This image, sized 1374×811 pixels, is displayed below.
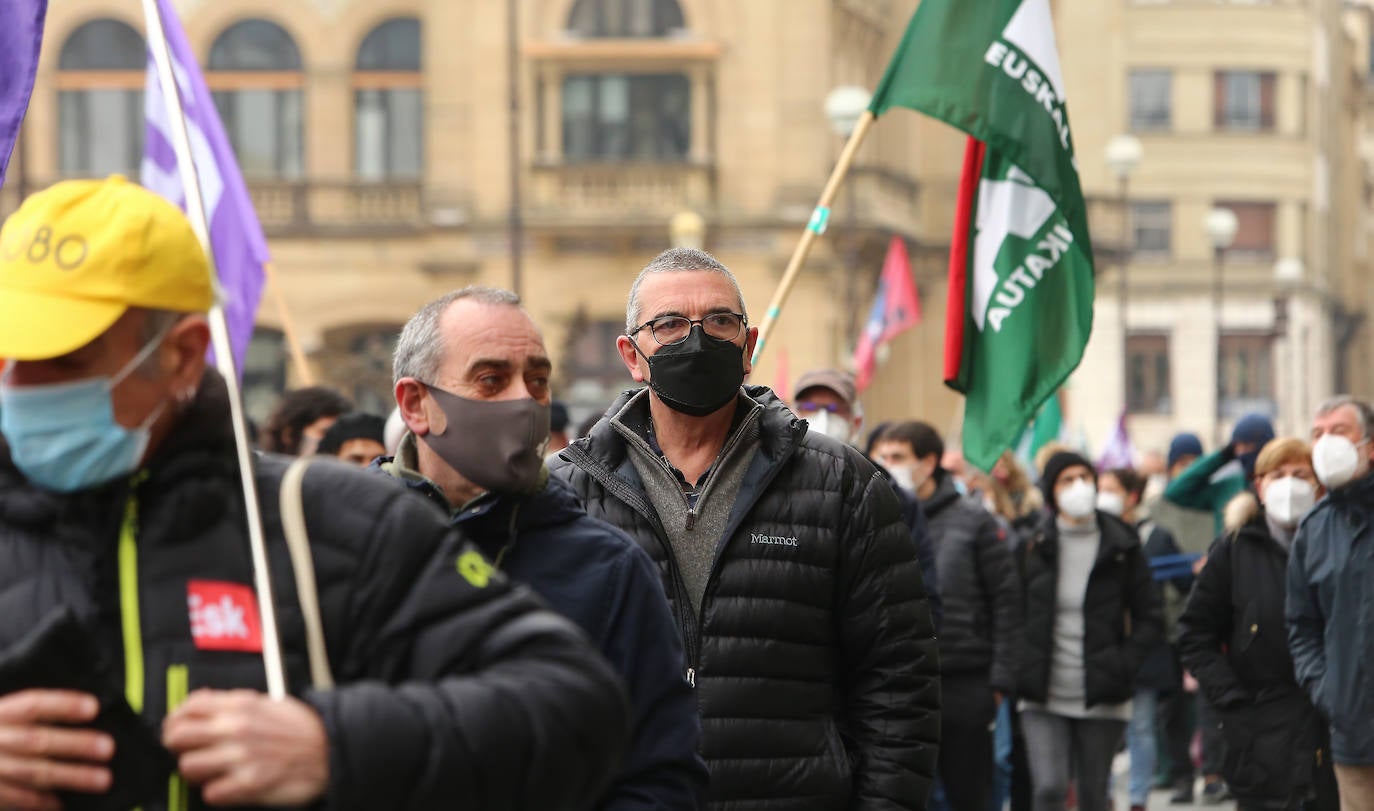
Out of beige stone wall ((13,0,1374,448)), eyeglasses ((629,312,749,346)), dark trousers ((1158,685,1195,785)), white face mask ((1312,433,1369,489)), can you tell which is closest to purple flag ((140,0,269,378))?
eyeglasses ((629,312,749,346))

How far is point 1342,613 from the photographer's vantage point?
8.54 meters

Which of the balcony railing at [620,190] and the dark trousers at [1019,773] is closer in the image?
the dark trousers at [1019,773]

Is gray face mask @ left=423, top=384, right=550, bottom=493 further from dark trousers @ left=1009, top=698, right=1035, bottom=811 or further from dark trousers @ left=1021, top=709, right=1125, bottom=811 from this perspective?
dark trousers @ left=1009, top=698, right=1035, bottom=811

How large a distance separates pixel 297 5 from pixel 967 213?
1298 inches

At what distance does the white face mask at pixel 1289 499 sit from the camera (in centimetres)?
984

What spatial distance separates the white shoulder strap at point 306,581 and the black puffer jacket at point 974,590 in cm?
820

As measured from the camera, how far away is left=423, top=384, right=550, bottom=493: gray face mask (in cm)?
383

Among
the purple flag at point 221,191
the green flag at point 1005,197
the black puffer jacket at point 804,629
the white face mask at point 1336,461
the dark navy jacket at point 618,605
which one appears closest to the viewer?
the dark navy jacket at point 618,605

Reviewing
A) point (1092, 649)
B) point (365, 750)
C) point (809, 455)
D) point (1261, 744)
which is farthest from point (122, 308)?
point (1092, 649)

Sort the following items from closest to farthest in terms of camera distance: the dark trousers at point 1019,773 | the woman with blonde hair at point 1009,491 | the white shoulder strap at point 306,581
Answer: the white shoulder strap at point 306,581
the dark trousers at point 1019,773
the woman with blonde hair at point 1009,491

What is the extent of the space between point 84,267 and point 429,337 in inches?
56.7

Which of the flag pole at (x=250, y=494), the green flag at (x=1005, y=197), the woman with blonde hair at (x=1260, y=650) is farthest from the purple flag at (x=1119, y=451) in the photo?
the flag pole at (x=250, y=494)

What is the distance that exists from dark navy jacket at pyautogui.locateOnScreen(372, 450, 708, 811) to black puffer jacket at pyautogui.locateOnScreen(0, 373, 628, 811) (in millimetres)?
959

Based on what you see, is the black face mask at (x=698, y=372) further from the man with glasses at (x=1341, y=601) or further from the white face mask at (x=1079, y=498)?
the white face mask at (x=1079, y=498)
